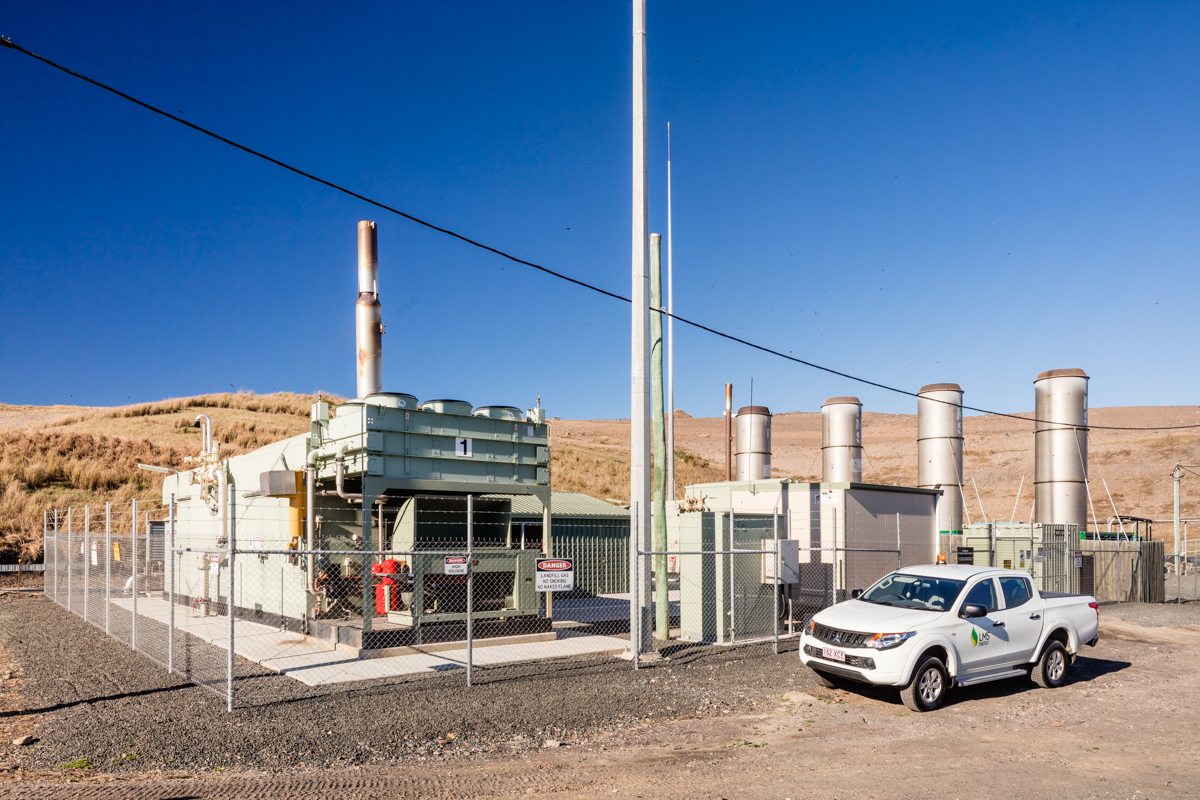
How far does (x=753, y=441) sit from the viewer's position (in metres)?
31.9

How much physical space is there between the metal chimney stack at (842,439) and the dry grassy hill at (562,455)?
13728 millimetres

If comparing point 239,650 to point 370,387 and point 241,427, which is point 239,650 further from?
point 241,427

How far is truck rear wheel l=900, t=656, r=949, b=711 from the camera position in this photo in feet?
31.1

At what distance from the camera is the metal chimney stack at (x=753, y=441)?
104 ft

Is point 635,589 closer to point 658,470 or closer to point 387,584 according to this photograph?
point 658,470

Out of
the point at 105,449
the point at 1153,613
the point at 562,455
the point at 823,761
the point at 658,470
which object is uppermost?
the point at 658,470

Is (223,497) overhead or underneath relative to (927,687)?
overhead

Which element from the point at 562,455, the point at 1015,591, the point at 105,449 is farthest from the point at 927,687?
the point at 562,455

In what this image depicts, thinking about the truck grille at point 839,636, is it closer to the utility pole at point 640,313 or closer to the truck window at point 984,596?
the truck window at point 984,596

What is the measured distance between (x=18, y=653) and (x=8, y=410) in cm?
8455

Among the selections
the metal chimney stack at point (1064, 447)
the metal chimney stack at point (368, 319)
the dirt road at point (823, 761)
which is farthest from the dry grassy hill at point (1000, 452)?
the dirt road at point (823, 761)

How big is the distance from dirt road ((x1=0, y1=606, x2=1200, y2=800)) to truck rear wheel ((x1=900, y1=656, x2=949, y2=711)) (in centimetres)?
16

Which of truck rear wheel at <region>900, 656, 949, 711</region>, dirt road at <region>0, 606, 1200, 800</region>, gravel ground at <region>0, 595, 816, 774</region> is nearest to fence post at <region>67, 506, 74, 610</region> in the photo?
gravel ground at <region>0, 595, 816, 774</region>

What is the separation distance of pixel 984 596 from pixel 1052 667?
1.57 meters
